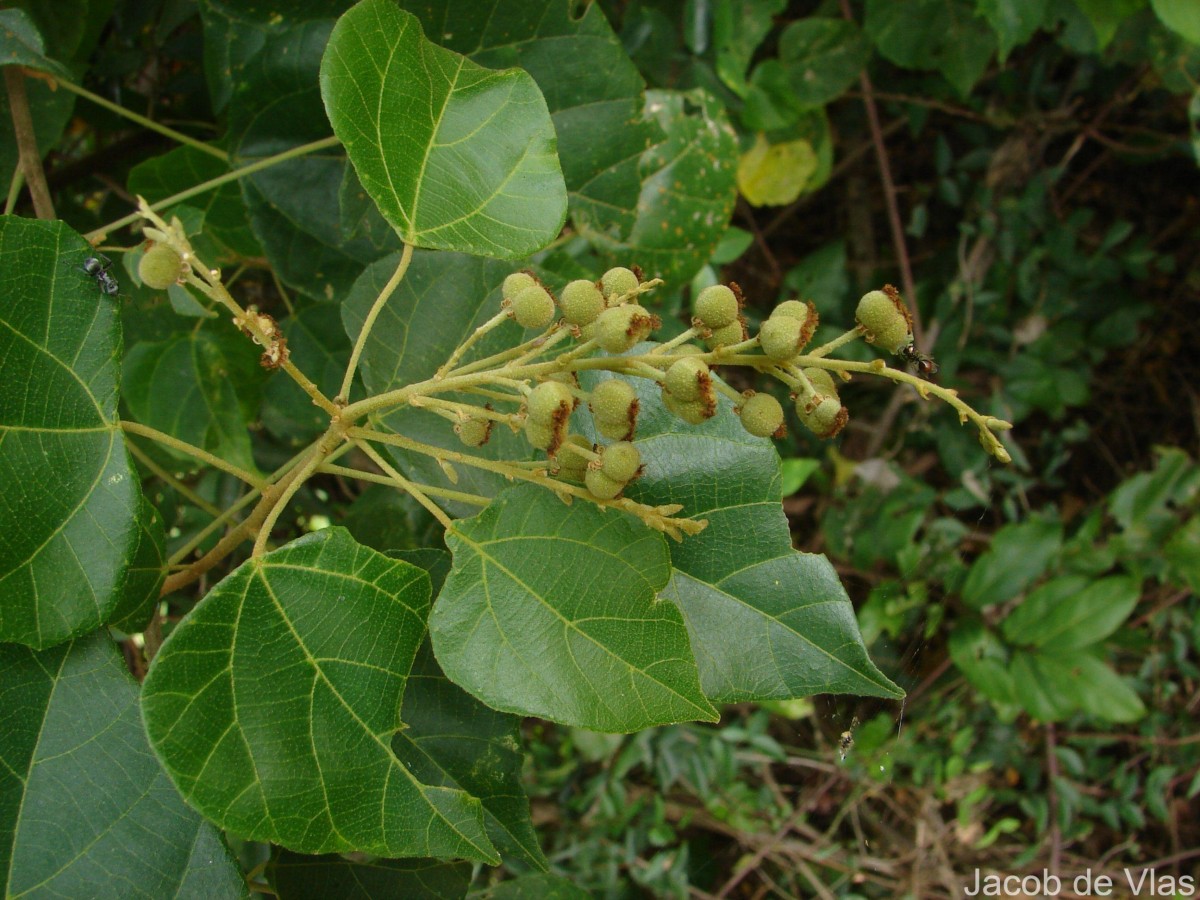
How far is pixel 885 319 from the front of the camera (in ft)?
2.81

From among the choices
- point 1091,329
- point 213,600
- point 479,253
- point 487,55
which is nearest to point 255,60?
point 487,55

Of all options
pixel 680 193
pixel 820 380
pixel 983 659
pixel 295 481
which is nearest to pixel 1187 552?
pixel 983 659

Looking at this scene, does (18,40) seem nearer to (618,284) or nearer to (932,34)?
(618,284)

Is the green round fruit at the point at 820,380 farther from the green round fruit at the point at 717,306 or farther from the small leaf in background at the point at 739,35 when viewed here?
the small leaf in background at the point at 739,35

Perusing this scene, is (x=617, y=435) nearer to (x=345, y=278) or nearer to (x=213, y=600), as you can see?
(x=213, y=600)

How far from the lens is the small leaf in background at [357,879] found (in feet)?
3.87

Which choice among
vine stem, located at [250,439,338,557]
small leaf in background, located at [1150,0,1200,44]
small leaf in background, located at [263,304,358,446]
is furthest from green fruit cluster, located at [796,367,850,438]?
small leaf in background, located at [1150,0,1200,44]

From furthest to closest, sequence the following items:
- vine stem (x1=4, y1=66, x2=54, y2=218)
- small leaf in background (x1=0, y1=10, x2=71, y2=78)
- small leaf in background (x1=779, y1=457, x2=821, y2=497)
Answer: small leaf in background (x1=779, y1=457, x2=821, y2=497), vine stem (x1=4, y1=66, x2=54, y2=218), small leaf in background (x1=0, y1=10, x2=71, y2=78)

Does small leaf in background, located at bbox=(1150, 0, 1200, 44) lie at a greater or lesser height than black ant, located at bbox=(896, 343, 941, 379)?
greater

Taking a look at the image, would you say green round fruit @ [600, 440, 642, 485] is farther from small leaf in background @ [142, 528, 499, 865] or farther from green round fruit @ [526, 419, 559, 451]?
small leaf in background @ [142, 528, 499, 865]

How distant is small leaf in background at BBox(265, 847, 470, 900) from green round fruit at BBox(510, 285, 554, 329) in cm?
75

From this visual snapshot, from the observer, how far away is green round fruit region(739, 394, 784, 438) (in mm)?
853

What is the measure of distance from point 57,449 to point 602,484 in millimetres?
549

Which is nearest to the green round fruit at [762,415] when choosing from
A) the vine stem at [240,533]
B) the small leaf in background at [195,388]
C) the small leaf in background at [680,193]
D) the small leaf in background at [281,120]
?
the vine stem at [240,533]
